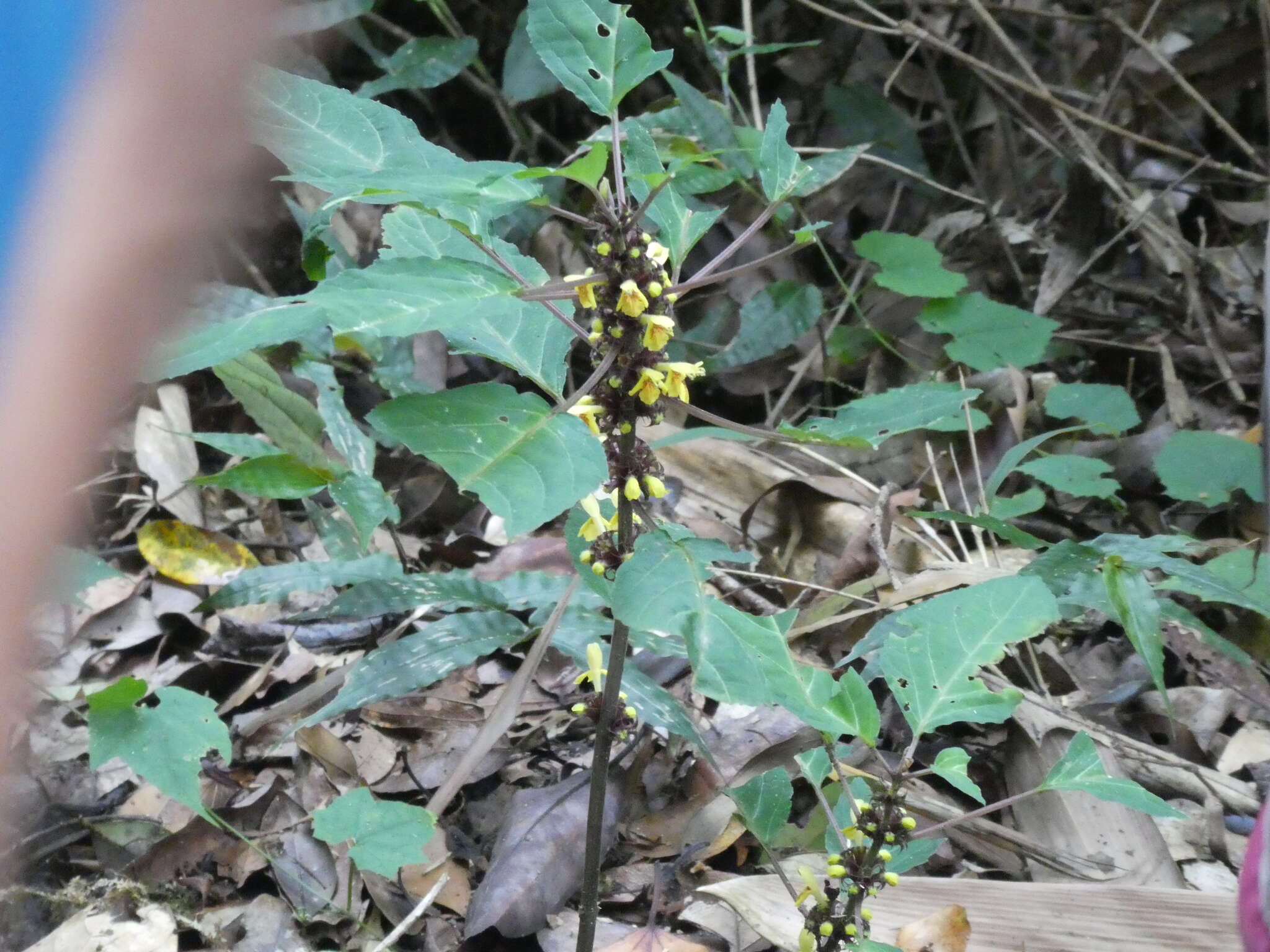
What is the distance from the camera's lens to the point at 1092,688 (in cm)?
191

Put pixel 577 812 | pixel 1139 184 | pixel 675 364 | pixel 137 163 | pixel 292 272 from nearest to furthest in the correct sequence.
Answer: pixel 137 163, pixel 675 364, pixel 577 812, pixel 292 272, pixel 1139 184

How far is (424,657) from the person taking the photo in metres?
1.43

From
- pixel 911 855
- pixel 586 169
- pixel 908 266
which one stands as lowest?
pixel 911 855

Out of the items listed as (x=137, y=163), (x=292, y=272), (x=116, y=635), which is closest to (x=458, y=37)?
(x=292, y=272)

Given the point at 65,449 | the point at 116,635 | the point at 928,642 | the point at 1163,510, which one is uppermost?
the point at 65,449

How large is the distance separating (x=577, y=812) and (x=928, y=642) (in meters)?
0.68

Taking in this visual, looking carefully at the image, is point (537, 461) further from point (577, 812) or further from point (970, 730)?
point (970, 730)

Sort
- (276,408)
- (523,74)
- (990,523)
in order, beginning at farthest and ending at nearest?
(523,74) < (276,408) < (990,523)

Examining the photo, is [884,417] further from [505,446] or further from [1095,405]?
[1095,405]

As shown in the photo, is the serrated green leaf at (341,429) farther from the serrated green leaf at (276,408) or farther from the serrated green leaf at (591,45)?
the serrated green leaf at (591,45)

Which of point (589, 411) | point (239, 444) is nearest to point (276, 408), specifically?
point (239, 444)

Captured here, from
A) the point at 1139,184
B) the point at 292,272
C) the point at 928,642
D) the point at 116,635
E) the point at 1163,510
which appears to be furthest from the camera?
the point at 1139,184

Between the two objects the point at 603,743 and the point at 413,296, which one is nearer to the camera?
the point at 413,296

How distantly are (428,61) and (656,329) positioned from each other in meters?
2.34
